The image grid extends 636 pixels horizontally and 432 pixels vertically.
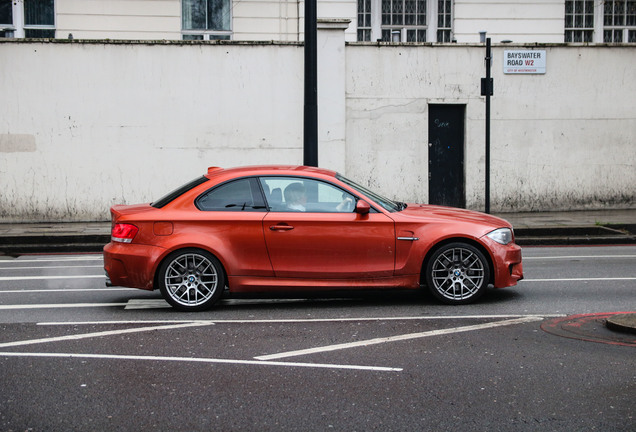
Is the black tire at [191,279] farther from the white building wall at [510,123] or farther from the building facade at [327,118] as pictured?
the white building wall at [510,123]

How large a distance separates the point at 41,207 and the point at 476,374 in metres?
14.0

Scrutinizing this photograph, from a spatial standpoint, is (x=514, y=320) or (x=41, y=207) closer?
(x=514, y=320)

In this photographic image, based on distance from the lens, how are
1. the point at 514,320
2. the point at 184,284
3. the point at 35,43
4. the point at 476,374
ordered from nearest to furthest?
1. the point at 476,374
2. the point at 514,320
3. the point at 184,284
4. the point at 35,43

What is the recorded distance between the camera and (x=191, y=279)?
8.56 m

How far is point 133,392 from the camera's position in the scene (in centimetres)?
572

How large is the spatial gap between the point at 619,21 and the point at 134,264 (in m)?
18.4

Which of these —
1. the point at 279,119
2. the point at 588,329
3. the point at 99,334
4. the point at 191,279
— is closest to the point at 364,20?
the point at 279,119

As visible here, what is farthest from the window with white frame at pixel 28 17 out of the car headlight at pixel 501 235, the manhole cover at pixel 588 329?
the manhole cover at pixel 588 329

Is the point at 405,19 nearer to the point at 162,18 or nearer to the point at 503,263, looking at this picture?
the point at 162,18

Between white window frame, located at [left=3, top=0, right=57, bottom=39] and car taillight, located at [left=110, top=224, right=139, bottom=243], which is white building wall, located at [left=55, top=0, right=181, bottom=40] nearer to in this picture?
white window frame, located at [left=3, top=0, right=57, bottom=39]

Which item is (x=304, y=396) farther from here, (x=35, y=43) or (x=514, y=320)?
(x=35, y=43)

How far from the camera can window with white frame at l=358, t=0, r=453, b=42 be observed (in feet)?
70.6

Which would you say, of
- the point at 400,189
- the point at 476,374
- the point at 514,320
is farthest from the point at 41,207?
the point at 476,374

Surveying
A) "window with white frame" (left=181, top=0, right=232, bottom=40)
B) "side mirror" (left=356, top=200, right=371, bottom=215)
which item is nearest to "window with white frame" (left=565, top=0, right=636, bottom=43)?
"window with white frame" (left=181, top=0, right=232, bottom=40)
